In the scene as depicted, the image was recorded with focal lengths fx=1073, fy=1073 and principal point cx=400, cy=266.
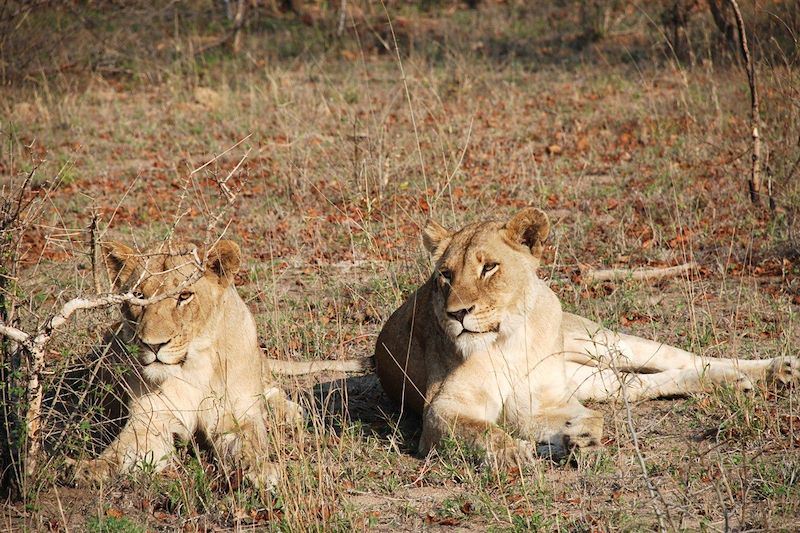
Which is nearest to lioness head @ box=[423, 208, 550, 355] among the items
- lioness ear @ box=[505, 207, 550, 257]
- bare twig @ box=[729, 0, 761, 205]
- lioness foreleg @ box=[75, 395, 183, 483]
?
lioness ear @ box=[505, 207, 550, 257]

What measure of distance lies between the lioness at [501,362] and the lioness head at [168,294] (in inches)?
39.7

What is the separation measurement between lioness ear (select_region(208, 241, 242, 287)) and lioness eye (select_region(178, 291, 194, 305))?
0.22 meters

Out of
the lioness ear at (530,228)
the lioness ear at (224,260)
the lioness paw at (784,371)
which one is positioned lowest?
the lioness paw at (784,371)

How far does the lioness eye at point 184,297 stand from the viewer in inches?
183

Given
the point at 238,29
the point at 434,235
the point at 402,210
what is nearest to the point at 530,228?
the point at 434,235

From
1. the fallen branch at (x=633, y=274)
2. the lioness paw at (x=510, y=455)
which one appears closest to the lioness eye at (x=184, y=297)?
the lioness paw at (x=510, y=455)

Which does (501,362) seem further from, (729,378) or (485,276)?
(729,378)

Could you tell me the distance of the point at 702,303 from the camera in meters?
6.82

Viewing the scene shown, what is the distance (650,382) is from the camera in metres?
5.57

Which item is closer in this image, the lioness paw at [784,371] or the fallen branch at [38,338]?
the fallen branch at [38,338]

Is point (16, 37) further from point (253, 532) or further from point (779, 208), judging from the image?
point (253, 532)

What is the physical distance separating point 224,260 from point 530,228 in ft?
4.71

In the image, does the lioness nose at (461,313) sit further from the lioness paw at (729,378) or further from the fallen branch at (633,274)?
the fallen branch at (633,274)

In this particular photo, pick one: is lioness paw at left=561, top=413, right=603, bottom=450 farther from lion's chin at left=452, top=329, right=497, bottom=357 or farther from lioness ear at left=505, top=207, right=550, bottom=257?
lioness ear at left=505, top=207, right=550, bottom=257
